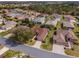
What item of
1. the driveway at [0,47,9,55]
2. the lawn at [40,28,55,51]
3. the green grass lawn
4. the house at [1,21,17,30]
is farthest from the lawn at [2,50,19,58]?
the house at [1,21,17,30]

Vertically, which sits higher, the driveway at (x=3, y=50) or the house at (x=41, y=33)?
the house at (x=41, y=33)

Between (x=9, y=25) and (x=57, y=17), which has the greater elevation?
(x=57, y=17)

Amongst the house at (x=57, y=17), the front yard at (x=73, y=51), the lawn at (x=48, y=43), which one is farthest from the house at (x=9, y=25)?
the front yard at (x=73, y=51)

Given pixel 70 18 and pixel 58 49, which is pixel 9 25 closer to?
pixel 58 49

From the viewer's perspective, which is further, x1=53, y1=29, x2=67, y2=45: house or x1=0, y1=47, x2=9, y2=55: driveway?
x1=53, y1=29, x2=67, y2=45: house

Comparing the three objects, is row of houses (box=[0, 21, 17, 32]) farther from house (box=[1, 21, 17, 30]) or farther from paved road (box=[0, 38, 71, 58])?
paved road (box=[0, 38, 71, 58])

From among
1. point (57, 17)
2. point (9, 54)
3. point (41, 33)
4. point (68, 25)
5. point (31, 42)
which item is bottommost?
point (9, 54)

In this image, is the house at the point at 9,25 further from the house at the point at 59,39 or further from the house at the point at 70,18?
the house at the point at 70,18

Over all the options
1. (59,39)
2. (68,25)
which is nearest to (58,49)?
(59,39)
